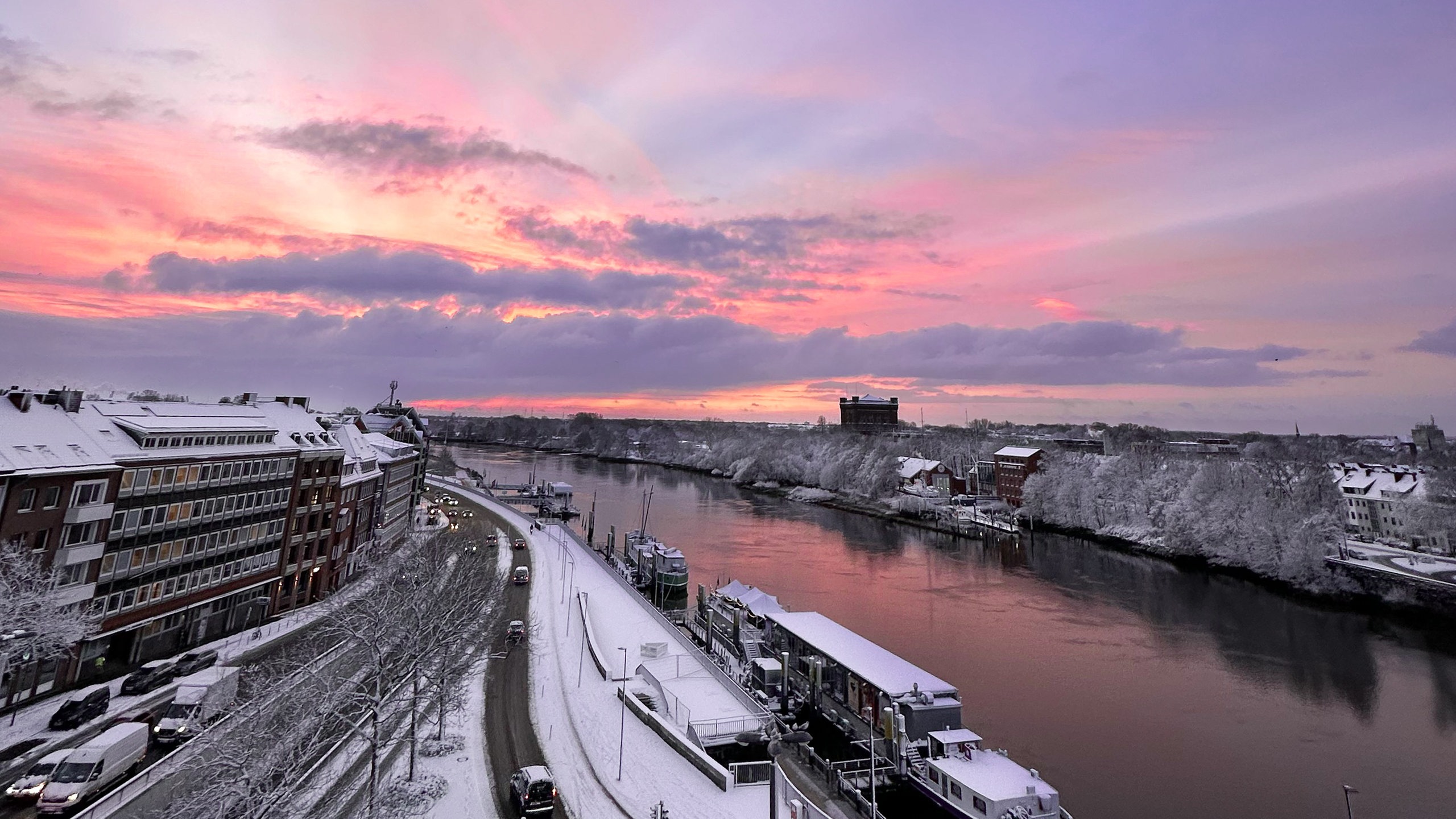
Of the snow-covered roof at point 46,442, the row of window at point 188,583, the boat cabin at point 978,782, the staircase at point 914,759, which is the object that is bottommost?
the staircase at point 914,759

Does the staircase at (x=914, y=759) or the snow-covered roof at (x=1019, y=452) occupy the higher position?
the snow-covered roof at (x=1019, y=452)

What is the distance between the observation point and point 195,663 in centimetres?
3052

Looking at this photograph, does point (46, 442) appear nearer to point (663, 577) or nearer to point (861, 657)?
point (663, 577)

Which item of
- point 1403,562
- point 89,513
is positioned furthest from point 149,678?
point 1403,562

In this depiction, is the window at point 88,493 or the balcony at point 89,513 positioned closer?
the balcony at point 89,513

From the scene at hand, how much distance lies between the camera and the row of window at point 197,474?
3200 centimetres

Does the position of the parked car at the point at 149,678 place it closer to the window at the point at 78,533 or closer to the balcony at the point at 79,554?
the balcony at the point at 79,554

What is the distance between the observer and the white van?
18.6 m

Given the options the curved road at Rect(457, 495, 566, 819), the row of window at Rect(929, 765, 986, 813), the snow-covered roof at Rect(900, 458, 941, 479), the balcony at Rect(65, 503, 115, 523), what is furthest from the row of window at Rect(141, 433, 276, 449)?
the snow-covered roof at Rect(900, 458, 941, 479)

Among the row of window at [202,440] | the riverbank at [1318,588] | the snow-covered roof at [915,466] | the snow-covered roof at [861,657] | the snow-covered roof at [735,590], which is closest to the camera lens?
the snow-covered roof at [861,657]

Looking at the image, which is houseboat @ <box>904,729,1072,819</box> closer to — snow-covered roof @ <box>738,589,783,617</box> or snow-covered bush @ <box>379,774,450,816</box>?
snow-covered roof @ <box>738,589,783,617</box>

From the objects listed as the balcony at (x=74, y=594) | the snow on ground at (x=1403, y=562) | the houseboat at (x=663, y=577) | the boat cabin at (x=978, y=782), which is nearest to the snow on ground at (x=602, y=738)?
the boat cabin at (x=978, y=782)

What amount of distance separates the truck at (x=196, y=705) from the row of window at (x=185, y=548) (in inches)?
356

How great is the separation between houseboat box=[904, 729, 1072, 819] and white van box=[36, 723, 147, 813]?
29.0 metres
